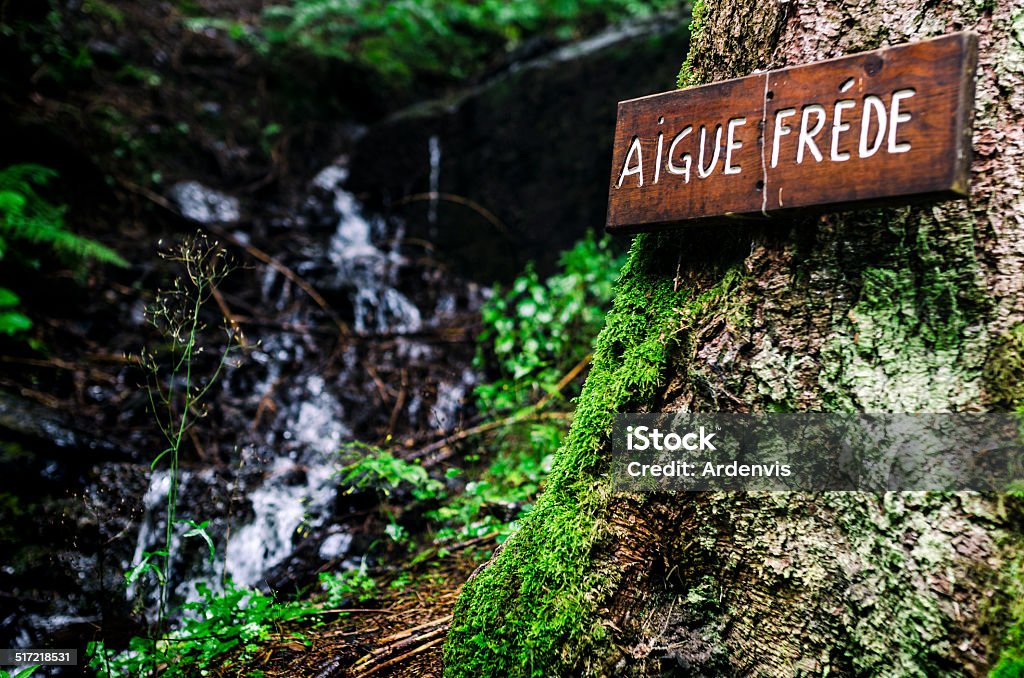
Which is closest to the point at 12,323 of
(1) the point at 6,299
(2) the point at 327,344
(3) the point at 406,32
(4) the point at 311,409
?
(1) the point at 6,299

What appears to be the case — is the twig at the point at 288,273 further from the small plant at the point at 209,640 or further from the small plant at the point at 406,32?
the small plant at the point at 406,32

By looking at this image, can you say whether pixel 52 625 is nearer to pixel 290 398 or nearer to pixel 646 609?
pixel 290 398

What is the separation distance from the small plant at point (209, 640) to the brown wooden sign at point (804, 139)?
6.30ft

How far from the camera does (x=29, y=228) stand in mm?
4465

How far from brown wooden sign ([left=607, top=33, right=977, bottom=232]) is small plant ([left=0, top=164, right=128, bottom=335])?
419 cm

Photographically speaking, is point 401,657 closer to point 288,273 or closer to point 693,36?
point 693,36

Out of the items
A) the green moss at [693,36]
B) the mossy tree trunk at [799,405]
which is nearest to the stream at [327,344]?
the mossy tree trunk at [799,405]

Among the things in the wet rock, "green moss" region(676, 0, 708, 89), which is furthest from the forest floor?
the wet rock

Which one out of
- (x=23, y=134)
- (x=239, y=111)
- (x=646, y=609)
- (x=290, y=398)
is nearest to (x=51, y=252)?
(x=23, y=134)

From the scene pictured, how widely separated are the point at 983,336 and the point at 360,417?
12.8 ft

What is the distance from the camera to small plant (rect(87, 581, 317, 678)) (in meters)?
2.11

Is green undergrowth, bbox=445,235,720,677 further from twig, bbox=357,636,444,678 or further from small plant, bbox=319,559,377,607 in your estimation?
small plant, bbox=319,559,377,607

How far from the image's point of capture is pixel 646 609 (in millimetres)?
1580
